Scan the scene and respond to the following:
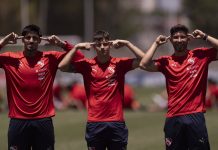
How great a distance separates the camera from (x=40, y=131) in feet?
41.7

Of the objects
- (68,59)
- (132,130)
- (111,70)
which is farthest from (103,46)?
(132,130)

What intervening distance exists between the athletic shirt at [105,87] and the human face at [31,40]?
750 mm

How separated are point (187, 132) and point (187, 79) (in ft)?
2.48

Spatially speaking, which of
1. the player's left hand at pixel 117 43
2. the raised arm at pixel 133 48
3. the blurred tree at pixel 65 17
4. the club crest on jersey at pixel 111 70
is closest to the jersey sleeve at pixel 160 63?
the raised arm at pixel 133 48

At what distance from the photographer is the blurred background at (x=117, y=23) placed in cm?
3238

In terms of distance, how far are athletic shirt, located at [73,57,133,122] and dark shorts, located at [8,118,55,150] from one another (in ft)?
2.11

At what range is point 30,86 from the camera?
12719 millimetres

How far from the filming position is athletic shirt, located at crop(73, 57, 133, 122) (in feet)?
41.5

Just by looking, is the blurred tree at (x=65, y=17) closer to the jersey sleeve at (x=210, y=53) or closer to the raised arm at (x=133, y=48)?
the raised arm at (x=133, y=48)

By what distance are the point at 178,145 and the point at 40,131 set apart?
1.98 meters

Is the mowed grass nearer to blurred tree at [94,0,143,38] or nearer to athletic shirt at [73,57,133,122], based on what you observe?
athletic shirt at [73,57,133,122]

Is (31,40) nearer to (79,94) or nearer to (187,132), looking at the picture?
(187,132)

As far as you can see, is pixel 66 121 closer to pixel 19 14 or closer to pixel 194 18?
pixel 194 18

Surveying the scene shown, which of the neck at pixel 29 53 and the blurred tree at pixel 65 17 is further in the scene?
the blurred tree at pixel 65 17
